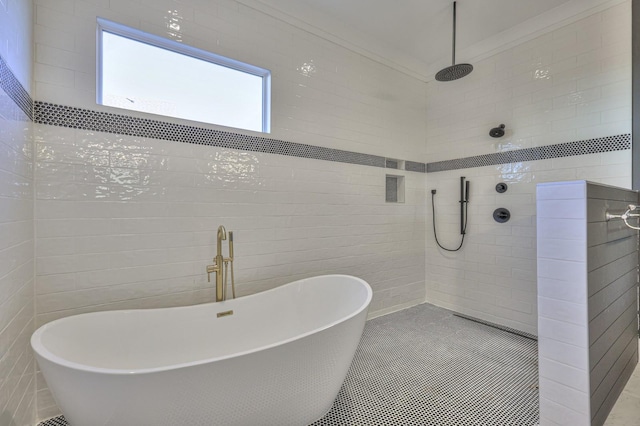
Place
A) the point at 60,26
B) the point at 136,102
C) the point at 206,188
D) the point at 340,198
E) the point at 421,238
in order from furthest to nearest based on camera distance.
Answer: the point at 421,238 → the point at 340,198 → the point at 206,188 → the point at 136,102 → the point at 60,26

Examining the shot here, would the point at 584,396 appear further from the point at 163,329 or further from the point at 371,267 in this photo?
the point at 163,329

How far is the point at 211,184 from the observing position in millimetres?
2043

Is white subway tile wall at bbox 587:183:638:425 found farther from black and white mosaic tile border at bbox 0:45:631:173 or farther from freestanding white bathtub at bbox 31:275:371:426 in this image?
freestanding white bathtub at bbox 31:275:371:426

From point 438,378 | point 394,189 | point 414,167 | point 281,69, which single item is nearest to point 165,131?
A: point 281,69

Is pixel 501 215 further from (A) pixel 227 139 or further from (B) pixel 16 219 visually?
(B) pixel 16 219

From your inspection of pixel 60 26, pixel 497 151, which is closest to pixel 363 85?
pixel 497 151

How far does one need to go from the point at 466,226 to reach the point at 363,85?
191cm

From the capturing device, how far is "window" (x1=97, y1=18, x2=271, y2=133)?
5.92ft

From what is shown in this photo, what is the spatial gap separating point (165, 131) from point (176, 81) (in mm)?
444

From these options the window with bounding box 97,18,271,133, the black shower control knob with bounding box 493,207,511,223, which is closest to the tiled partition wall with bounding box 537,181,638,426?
the black shower control knob with bounding box 493,207,511,223

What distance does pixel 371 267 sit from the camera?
2961 mm

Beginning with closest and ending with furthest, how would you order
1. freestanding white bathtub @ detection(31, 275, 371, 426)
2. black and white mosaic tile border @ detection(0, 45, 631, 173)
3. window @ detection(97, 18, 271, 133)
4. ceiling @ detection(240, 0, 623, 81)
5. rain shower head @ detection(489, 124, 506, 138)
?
freestanding white bathtub @ detection(31, 275, 371, 426) < black and white mosaic tile border @ detection(0, 45, 631, 173) < window @ detection(97, 18, 271, 133) < ceiling @ detection(240, 0, 623, 81) < rain shower head @ detection(489, 124, 506, 138)

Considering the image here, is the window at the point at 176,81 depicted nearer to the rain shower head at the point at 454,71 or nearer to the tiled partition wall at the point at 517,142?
the rain shower head at the point at 454,71

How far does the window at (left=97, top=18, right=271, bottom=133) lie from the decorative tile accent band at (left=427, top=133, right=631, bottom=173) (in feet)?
7.26
